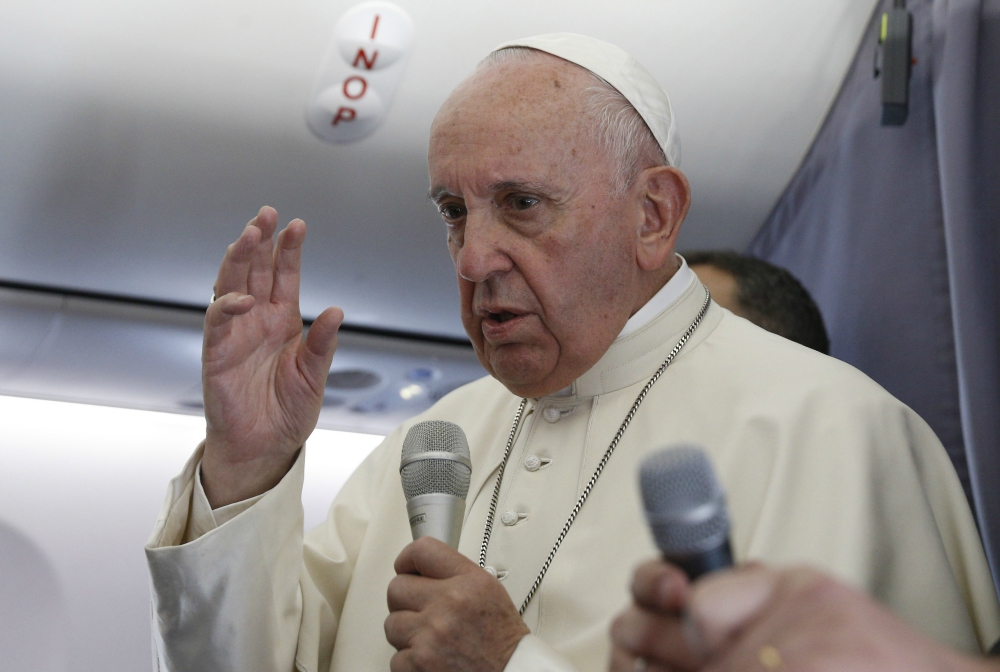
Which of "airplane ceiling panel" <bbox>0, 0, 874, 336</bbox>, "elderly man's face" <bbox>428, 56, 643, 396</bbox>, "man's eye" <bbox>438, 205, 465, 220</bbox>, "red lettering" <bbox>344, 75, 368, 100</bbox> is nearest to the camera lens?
"elderly man's face" <bbox>428, 56, 643, 396</bbox>

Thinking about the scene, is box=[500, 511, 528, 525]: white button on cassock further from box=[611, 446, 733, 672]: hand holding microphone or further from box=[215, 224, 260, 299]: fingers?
box=[611, 446, 733, 672]: hand holding microphone

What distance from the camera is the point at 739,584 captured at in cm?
55

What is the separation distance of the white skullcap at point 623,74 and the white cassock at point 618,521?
0.88 ft

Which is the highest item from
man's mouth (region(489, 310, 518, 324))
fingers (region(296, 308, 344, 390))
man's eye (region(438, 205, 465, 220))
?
man's eye (region(438, 205, 465, 220))

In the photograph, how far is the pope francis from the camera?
55.5 inches

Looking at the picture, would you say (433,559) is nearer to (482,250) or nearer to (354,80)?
(482,250)

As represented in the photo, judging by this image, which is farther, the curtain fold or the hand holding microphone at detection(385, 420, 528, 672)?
the curtain fold

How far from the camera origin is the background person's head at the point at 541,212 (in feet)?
5.24

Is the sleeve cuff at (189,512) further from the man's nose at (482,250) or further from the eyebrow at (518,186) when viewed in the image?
the eyebrow at (518,186)

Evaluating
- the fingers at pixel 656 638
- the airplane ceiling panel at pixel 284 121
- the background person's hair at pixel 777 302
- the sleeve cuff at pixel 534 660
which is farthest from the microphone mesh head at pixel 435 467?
the background person's hair at pixel 777 302

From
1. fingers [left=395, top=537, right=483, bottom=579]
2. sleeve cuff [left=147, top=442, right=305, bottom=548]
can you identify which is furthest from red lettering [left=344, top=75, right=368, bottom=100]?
fingers [left=395, top=537, right=483, bottom=579]

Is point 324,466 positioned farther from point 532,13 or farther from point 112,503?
point 532,13

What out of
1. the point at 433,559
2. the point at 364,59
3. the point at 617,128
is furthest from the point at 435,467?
the point at 364,59

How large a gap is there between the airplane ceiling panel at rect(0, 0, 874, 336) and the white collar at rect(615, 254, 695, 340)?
0.80 meters
